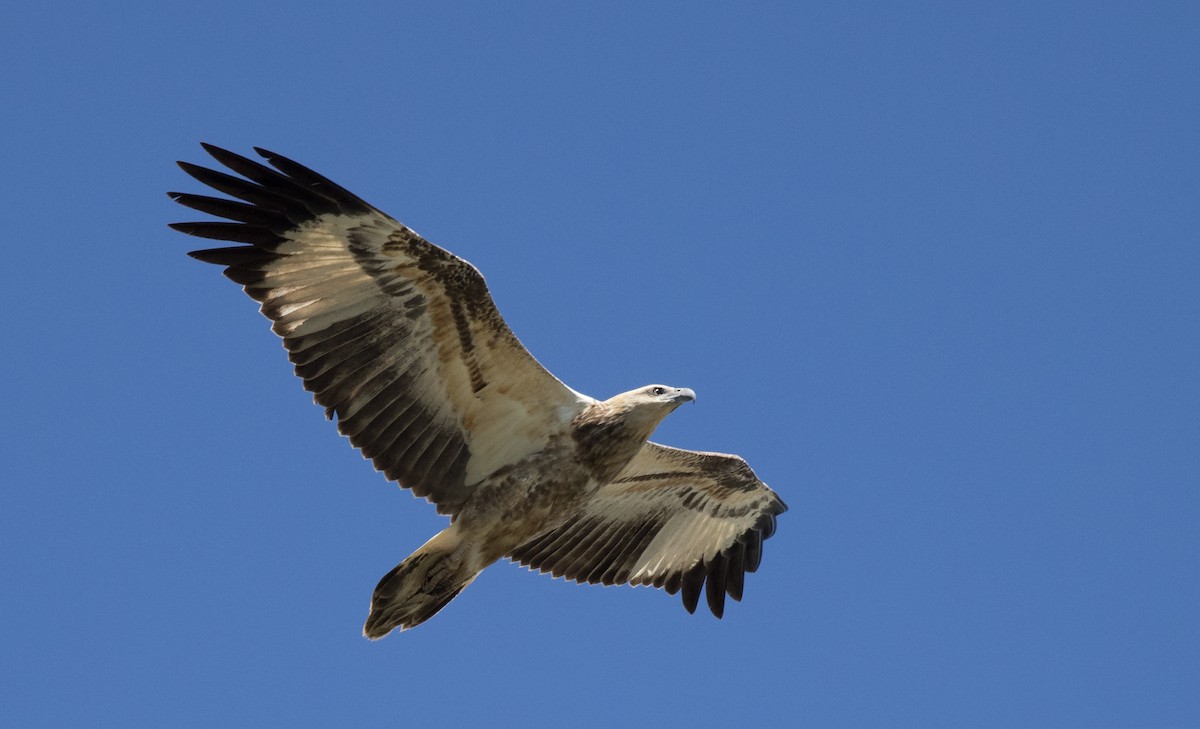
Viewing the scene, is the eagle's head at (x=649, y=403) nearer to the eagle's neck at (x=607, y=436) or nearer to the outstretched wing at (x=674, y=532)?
the eagle's neck at (x=607, y=436)

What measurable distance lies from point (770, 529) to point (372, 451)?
431 centimetres

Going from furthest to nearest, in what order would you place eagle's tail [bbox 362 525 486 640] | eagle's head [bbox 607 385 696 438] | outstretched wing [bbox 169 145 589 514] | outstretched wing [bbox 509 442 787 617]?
1. outstretched wing [bbox 509 442 787 617]
2. eagle's head [bbox 607 385 696 438]
3. eagle's tail [bbox 362 525 486 640]
4. outstretched wing [bbox 169 145 589 514]

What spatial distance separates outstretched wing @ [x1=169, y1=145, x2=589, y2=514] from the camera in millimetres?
11688

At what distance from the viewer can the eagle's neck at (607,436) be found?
40.1 feet

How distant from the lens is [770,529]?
1469cm

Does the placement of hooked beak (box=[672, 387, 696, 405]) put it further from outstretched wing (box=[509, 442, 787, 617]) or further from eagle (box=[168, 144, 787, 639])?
outstretched wing (box=[509, 442, 787, 617])

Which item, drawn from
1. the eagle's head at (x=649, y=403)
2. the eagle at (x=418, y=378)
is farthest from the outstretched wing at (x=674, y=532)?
the eagle's head at (x=649, y=403)

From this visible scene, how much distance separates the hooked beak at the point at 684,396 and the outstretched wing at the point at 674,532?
188cm

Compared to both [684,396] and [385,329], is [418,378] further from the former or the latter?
[684,396]

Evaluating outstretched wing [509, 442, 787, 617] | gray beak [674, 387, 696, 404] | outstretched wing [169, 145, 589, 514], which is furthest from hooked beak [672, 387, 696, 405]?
outstretched wing [509, 442, 787, 617]

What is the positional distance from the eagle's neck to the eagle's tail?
1.21 meters

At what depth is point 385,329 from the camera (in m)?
12.0

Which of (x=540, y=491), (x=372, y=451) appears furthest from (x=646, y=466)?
(x=372, y=451)

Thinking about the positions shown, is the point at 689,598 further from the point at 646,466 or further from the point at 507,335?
the point at 507,335
